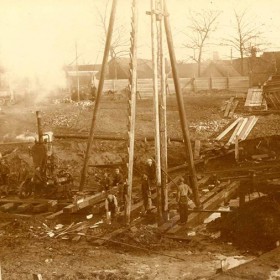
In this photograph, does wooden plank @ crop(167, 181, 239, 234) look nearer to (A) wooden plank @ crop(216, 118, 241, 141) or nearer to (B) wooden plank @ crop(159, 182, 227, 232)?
(B) wooden plank @ crop(159, 182, 227, 232)

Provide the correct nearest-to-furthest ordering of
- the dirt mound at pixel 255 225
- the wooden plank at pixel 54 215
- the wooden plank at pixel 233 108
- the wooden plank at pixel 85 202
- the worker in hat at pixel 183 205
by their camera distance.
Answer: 1. the dirt mound at pixel 255 225
2. the worker in hat at pixel 183 205
3. the wooden plank at pixel 54 215
4. the wooden plank at pixel 85 202
5. the wooden plank at pixel 233 108

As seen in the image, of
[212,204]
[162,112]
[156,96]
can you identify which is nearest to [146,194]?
[212,204]

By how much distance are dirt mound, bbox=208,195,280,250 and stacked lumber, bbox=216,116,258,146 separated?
480 inches

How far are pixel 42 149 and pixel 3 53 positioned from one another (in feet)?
98.5

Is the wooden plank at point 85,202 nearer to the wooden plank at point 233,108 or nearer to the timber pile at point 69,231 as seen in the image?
the timber pile at point 69,231

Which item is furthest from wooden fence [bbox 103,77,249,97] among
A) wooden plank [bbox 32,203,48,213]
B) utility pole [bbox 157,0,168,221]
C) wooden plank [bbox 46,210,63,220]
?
utility pole [bbox 157,0,168,221]

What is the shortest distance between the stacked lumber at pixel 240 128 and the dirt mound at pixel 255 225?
12199 mm

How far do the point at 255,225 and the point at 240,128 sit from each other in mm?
15387

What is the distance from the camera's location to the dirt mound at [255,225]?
1032 centimetres

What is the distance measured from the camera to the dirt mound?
33.9 ft

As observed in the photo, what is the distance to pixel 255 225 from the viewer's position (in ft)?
34.6

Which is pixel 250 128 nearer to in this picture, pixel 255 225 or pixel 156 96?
pixel 156 96

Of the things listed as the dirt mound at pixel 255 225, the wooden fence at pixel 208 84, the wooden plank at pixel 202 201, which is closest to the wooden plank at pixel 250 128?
the wooden plank at pixel 202 201

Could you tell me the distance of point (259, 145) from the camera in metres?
22.0
